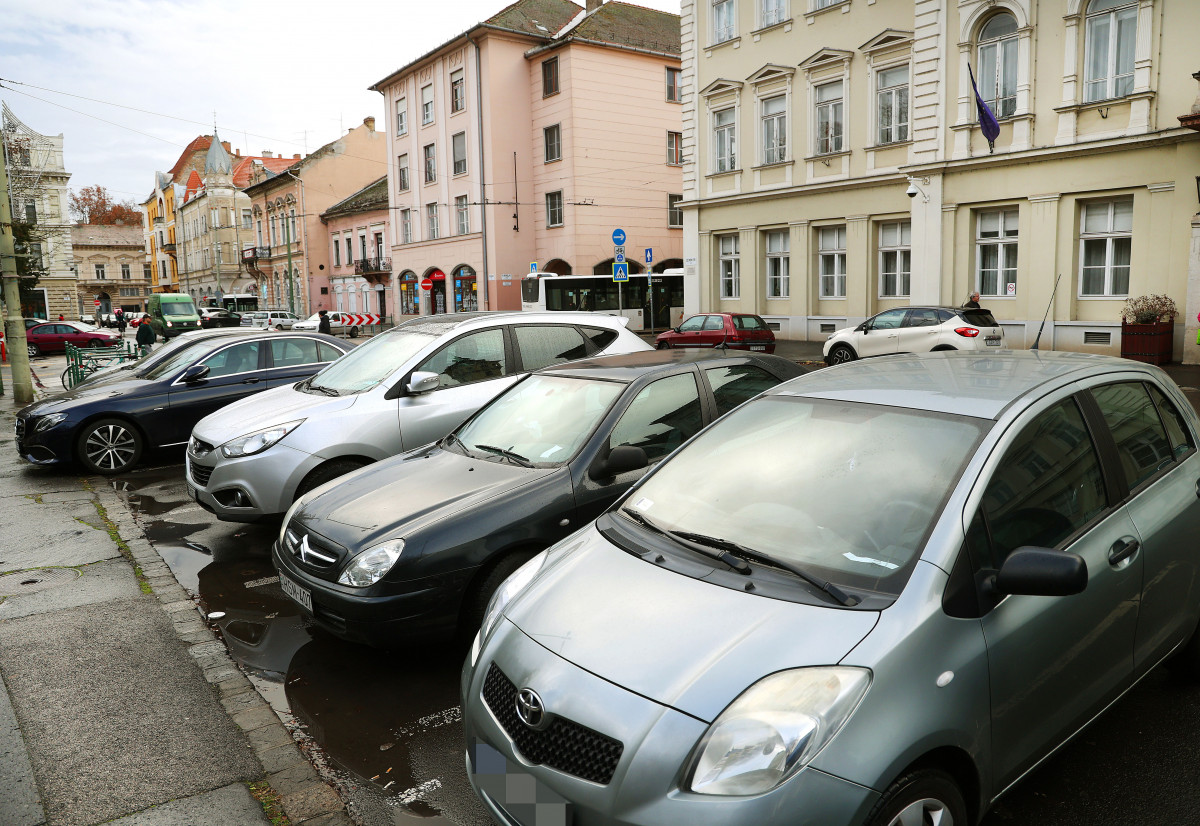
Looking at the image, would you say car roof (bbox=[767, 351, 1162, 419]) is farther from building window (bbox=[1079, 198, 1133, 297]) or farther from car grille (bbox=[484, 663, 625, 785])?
building window (bbox=[1079, 198, 1133, 297])

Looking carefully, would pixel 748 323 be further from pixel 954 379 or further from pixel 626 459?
pixel 954 379

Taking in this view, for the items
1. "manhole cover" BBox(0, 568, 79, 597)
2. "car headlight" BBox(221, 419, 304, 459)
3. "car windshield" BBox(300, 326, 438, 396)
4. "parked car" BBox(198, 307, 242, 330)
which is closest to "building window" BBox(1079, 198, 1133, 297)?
"car windshield" BBox(300, 326, 438, 396)

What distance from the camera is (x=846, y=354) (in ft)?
67.7

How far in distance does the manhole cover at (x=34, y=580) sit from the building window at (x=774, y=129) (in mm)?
25292

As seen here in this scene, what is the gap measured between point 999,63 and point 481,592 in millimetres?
22952

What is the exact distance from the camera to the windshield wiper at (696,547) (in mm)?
2836

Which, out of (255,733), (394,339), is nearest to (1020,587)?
(255,733)

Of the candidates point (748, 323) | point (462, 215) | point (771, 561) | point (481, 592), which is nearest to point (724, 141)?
point (748, 323)

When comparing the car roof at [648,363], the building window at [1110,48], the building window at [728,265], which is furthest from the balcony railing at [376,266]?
the car roof at [648,363]

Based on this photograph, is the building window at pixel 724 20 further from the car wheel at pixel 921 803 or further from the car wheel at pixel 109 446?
the car wheel at pixel 921 803

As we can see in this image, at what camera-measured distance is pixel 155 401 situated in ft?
32.8

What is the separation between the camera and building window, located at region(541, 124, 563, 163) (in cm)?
4059

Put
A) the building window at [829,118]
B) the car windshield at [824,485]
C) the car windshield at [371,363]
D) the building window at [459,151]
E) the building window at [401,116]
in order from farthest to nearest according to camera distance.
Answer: the building window at [401,116]
the building window at [459,151]
the building window at [829,118]
the car windshield at [371,363]
the car windshield at [824,485]

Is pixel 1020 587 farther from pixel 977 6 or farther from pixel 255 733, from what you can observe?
pixel 977 6
